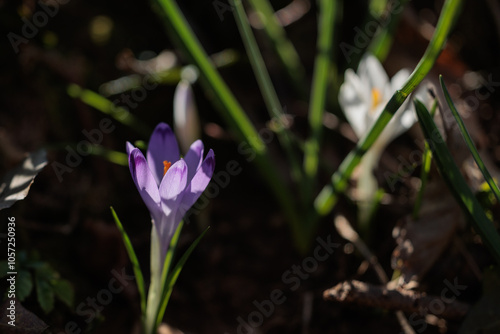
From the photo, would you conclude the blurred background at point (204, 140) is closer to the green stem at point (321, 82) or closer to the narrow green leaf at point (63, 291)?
the narrow green leaf at point (63, 291)

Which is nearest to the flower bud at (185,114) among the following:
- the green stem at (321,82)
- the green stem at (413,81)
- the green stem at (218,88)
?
the green stem at (218,88)

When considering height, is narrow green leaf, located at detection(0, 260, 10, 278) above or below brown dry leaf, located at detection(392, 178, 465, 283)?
above

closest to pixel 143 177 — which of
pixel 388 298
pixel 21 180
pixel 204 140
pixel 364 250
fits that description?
pixel 21 180

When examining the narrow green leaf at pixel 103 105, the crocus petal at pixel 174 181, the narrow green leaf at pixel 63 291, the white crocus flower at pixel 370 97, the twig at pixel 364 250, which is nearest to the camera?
the crocus petal at pixel 174 181

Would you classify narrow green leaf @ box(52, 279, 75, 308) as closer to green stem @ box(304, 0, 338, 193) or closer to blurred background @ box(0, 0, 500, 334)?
blurred background @ box(0, 0, 500, 334)

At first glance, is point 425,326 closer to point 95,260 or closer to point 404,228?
point 404,228

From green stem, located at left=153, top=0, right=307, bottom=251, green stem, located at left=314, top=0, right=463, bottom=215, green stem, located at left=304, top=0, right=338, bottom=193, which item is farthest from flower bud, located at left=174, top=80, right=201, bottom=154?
green stem, located at left=314, top=0, right=463, bottom=215

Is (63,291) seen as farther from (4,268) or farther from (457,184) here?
(457,184)
